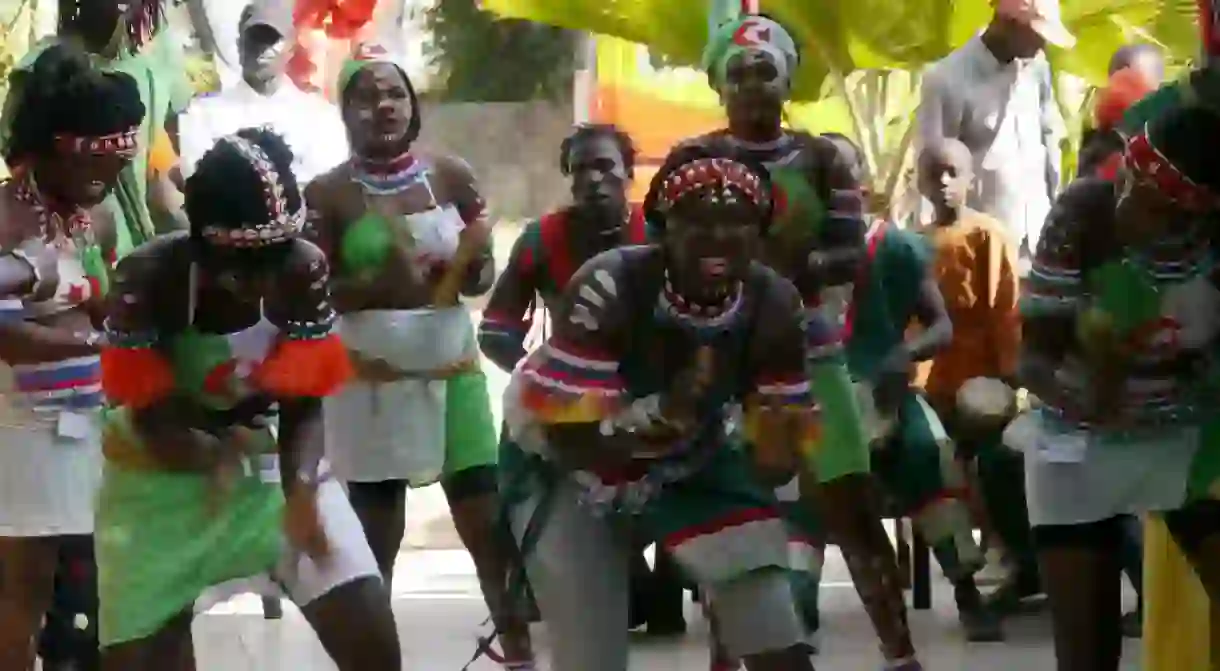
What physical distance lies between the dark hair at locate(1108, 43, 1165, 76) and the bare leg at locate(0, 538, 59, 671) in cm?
169

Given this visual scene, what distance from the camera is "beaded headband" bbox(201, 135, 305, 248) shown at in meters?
1.82

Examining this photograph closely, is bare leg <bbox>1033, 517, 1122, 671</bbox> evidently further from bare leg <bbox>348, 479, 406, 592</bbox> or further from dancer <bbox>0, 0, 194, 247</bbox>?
dancer <bbox>0, 0, 194, 247</bbox>

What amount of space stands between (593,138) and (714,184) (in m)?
0.50

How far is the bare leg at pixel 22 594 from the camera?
212 cm

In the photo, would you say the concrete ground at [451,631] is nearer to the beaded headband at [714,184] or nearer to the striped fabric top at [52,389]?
the striped fabric top at [52,389]

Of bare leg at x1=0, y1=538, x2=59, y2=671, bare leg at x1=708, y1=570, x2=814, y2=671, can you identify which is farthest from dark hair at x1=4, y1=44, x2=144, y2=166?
bare leg at x1=708, y1=570, x2=814, y2=671

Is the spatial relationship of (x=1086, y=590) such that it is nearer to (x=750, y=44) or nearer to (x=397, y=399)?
(x=750, y=44)

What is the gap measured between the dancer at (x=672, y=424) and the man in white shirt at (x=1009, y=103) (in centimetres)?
67

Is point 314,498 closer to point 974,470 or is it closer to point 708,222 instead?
point 708,222

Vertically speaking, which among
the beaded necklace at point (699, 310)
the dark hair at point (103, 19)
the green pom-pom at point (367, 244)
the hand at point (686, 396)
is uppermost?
the dark hair at point (103, 19)

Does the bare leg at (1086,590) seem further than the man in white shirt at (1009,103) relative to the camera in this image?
No

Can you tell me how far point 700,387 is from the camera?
1792 millimetres

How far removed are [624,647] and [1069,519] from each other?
24.7 inches

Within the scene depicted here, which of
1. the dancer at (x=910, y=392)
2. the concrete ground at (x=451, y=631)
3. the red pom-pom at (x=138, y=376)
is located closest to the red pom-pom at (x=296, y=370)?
the red pom-pom at (x=138, y=376)
